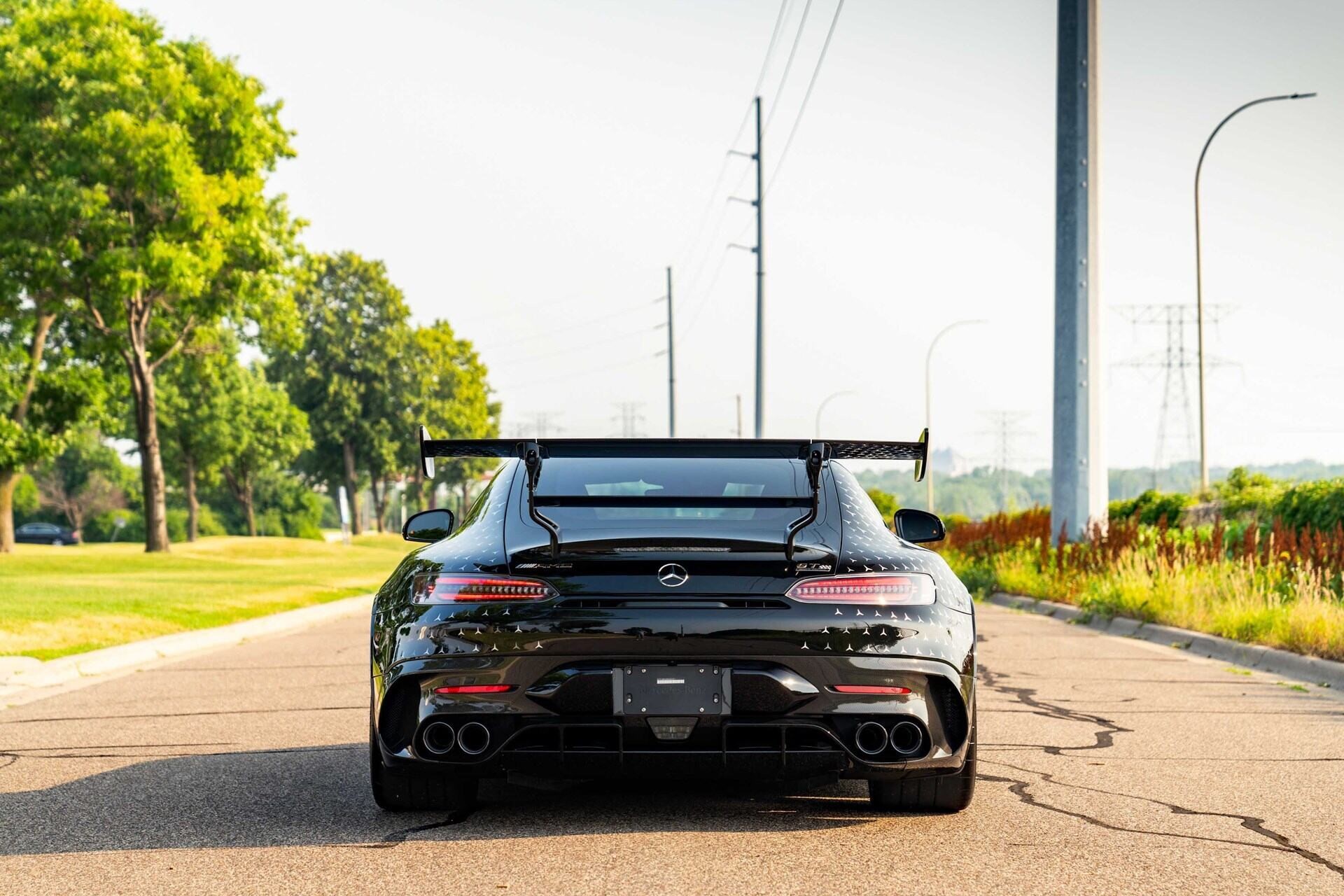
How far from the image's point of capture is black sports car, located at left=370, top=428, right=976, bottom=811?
5.47 metres

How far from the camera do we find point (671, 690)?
5473 mm

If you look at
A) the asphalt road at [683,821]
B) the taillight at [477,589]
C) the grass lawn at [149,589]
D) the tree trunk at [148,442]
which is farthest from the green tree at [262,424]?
the taillight at [477,589]

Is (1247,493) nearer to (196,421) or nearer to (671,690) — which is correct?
(671,690)

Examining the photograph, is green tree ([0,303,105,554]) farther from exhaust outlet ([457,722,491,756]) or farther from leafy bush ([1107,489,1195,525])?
exhaust outlet ([457,722,491,756])

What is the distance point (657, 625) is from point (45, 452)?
111ft

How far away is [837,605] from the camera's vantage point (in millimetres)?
5543

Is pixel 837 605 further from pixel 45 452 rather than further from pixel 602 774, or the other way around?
pixel 45 452

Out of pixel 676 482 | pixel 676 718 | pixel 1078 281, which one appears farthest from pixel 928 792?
pixel 1078 281

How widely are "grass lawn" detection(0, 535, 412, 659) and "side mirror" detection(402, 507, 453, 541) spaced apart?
753cm

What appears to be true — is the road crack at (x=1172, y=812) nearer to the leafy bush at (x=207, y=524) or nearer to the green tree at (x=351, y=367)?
the green tree at (x=351, y=367)

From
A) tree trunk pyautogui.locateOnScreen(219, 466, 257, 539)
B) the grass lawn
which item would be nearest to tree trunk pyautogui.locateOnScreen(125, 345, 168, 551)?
the grass lawn

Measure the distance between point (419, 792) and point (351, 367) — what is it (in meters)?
75.0

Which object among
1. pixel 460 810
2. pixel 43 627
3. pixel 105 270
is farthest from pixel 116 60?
pixel 460 810

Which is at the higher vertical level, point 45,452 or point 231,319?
point 231,319
